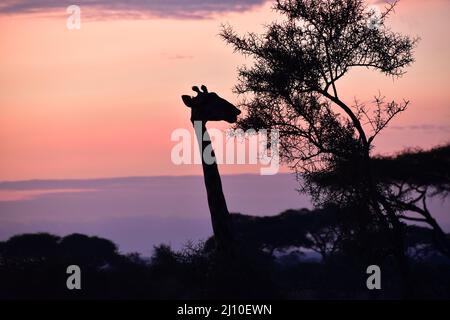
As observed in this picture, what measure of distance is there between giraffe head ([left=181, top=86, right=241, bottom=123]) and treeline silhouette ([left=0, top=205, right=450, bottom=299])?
370 cm

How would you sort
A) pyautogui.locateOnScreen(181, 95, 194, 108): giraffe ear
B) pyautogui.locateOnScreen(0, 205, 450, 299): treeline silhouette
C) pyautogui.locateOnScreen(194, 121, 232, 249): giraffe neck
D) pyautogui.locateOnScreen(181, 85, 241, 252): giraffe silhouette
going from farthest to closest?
1. pyautogui.locateOnScreen(181, 95, 194, 108): giraffe ear
2. pyautogui.locateOnScreen(181, 85, 241, 252): giraffe silhouette
3. pyautogui.locateOnScreen(194, 121, 232, 249): giraffe neck
4. pyautogui.locateOnScreen(0, 205, 450, 299): treeline silhouette

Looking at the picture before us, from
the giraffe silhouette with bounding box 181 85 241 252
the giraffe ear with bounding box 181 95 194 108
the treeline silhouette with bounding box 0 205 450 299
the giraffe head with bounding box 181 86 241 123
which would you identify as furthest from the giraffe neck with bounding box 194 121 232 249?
the treeline silhouette with bounding box 0 205 450 299

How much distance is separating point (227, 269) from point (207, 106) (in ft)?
15.7

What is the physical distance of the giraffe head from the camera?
87.6 ft

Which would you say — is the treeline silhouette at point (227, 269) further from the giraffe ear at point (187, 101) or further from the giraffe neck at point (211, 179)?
the giraffe ear at point (187, 101)

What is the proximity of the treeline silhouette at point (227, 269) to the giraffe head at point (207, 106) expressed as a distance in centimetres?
370

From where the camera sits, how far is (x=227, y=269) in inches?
989

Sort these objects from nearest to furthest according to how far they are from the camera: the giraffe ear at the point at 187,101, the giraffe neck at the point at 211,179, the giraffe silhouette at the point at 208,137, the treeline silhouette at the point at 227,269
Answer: the treeline silhouette at the point at 227,269, the giraffe neck at the point at 211,179, the giraffe silhouette at the point at 208,137, the giraffe ear at the point at 187,101

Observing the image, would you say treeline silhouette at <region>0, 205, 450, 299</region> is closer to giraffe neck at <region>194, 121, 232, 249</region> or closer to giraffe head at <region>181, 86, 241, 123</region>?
giraffe neck at <region>194, 121, 232, 249</region>

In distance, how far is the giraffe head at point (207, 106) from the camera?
26703 millimetres

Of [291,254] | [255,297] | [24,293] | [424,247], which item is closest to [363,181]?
[255,297]

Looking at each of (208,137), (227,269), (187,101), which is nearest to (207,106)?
(187,101)

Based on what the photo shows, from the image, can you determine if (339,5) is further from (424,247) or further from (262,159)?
(424,247)

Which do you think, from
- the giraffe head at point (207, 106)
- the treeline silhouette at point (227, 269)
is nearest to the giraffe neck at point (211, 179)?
the giraffe head at point (207, 106)
